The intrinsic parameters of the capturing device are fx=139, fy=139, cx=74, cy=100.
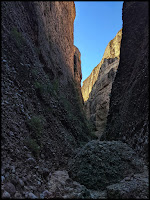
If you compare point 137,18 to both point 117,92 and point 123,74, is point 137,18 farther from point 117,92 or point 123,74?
point 117,92

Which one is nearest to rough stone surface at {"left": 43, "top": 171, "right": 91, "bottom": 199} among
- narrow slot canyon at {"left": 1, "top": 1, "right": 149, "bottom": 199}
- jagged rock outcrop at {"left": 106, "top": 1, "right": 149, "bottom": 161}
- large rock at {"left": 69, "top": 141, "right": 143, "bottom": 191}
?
narrow slot canyon at {"left": 1, "top": 1, "right": 149, "bottom": 199}

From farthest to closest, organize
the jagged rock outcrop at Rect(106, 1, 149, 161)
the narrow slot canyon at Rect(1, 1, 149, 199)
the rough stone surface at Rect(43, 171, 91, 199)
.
→ the jagged rock outcrop at Rect(106, 1, 149, 161)
the rough stone surface at Rect(43, 171, 91, 199)
the narrow slot canyon at Rect(1, 1, 149, 199)

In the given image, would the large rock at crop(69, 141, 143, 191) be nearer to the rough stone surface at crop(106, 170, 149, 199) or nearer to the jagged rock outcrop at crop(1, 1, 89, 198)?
the rough stone surface at crop(106, 170, 149, 199)

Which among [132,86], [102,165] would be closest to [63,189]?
[102,165]

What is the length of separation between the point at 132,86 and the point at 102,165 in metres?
5.00

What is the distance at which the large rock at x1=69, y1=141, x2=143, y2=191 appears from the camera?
409cm

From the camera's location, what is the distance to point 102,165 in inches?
178

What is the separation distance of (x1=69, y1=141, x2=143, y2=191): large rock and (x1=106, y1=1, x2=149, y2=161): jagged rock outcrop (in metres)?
0.56

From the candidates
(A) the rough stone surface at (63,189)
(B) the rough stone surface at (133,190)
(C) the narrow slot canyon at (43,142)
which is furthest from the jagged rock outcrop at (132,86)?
(A) the rough stone surface at (63,189)

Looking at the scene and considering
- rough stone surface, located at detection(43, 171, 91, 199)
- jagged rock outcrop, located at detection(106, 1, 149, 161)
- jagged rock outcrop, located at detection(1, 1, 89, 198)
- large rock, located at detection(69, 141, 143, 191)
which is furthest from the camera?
jagged rock outcrop, located at detection(106, 1, 149, 161)

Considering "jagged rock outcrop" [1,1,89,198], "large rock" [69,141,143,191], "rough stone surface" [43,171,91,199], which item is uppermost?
"jagged rock outcrop" [1,1,89,198]

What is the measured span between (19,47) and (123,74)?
7425mm

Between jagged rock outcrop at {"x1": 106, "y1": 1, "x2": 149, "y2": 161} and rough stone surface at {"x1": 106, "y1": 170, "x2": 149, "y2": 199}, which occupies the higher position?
jagged rock outcrop at {"x1": 106, "y1": 1, "x2": 149, "y2": 161}

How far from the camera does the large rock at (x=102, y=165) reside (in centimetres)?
409
